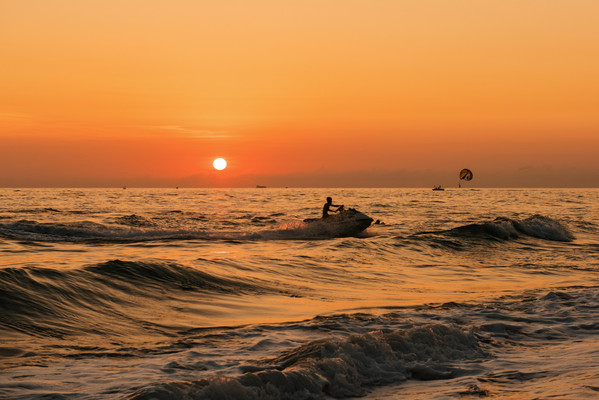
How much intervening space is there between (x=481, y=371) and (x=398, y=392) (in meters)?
1.57

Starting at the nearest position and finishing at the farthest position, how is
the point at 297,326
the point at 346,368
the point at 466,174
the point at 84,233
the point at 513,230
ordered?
the point at 346,368 < the point at 297,326 < the point at 84,233 < the point at 513,230 < the point at 466,174

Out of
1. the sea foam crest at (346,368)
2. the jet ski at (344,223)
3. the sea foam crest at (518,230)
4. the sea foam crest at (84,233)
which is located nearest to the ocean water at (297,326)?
the sea foam crest at (346,368)

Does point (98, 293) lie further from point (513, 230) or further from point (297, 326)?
point (513, 230)

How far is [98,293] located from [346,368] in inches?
316

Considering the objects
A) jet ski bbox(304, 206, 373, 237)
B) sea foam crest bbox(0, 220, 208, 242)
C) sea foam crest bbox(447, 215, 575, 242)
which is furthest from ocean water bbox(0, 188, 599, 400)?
jet ski bbox(304, 206, 373, 237)

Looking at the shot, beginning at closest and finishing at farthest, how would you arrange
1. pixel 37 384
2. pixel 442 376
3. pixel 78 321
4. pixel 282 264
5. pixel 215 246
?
1. pixel 37 384
2. pixel 442 376
3. pixel 78 321
4. pixel 282 264
5. pixel 215 246

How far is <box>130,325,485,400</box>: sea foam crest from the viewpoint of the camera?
261 inches

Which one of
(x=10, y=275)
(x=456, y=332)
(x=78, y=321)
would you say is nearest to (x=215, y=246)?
(x=10, y=275)

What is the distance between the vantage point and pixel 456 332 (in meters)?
9.70

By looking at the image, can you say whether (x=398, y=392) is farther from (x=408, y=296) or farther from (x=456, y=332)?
(x=408, y=296)

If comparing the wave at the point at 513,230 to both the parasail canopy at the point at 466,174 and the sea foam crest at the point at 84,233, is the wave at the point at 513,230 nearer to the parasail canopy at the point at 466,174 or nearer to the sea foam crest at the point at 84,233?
the sea foam crest at the point at 84,233

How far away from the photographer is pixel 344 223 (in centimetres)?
3528

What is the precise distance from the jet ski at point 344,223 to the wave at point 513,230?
425 cm

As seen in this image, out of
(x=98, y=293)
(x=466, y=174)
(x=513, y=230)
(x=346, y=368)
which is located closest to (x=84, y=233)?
(x=98, y=293)
